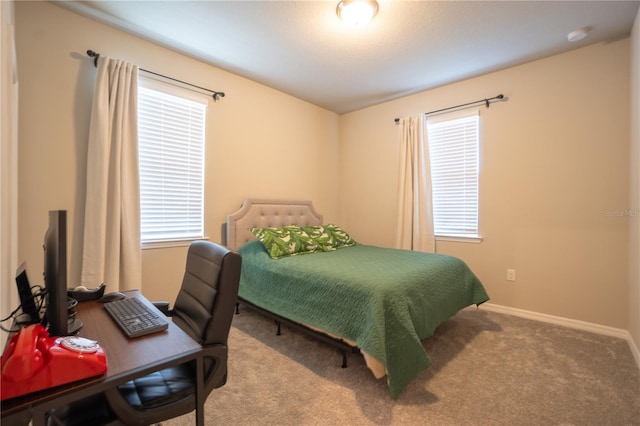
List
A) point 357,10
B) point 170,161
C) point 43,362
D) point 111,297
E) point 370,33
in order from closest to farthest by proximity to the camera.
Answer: point 43,362 → point 111,297 → point 357,10 → point 370,33 → point 170,161

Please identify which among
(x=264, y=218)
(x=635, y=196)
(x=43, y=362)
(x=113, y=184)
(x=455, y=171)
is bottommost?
(x=43, y=362)

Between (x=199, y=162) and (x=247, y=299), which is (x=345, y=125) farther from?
(x=247, y=299)

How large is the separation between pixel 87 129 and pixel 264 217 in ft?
5.99

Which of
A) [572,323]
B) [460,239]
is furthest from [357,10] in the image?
[572,323]

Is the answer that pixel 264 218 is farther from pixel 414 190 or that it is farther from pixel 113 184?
pixel 414 190

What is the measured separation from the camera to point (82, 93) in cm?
234

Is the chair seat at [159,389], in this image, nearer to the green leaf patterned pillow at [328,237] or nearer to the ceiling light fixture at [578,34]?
the green leaf patterned pillow at [328,237]

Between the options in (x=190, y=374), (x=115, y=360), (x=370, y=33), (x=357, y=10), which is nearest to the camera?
(x=115, y=360)

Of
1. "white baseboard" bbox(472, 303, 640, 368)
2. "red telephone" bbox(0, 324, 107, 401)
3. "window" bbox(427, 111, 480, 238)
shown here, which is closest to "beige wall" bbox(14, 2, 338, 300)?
"window" bbox(427, 111, 480, 238)

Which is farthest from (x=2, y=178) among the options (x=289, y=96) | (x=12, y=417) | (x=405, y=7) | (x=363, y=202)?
(x=363, y=202)

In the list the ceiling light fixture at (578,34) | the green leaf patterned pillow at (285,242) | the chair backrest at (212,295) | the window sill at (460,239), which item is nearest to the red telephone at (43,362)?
the chair backrest at (212,295)

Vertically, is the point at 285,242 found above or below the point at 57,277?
below

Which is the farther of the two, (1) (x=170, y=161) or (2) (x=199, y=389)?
(1) (x=170, y=161)

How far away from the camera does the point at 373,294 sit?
1.82 metres
